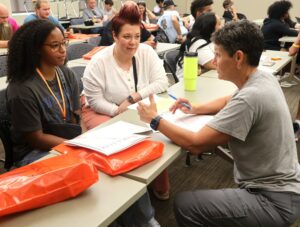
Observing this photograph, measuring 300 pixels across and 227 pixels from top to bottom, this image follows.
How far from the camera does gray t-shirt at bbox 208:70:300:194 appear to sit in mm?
1176

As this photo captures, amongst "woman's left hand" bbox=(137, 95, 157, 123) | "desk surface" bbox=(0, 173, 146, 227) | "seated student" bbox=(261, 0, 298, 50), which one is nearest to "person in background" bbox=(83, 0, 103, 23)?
"seated student" bbox=(261, 0, 298, 50)

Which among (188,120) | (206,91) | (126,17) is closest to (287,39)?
(206,91)

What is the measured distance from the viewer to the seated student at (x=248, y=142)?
3.90 ft

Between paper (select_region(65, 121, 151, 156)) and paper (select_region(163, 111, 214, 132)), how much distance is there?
16 cm

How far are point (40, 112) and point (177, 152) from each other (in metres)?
0.77

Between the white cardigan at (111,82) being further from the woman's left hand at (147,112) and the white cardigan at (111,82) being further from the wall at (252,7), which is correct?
the wall at (252,7)

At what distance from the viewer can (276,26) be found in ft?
15.6

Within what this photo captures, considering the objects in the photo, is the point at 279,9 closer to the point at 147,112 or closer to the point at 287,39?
the point at 287,39

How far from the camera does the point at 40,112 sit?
162 centimetres

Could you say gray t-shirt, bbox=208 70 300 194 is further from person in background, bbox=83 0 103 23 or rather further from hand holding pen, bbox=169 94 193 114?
person in background, bbox=83 0 103 23

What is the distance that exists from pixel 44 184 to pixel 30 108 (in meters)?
0.73

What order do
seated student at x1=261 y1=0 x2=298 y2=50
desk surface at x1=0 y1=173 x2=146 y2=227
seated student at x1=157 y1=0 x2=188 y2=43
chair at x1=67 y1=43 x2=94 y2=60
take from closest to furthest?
→ desk surface at x1=0 y1=173 x2=146 y2=227
chair at x1=67 y1=43 x2=94 y2=60
seated student at x1=261 y1=0 x2=298 y2=50
seated student at x1=157 y1=0 x2=188 y2=43

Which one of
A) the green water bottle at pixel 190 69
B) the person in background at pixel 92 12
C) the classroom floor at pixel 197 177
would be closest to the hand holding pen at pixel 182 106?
the green water bottle at pixel 190 69

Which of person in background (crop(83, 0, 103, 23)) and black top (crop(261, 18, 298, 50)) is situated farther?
person in background (crop(83, 0, 103, 23))
